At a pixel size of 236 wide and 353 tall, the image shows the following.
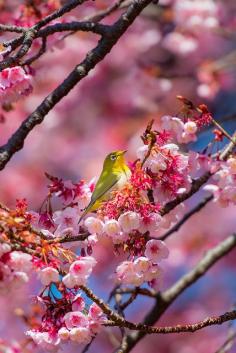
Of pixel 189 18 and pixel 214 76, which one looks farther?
pixel 189 18

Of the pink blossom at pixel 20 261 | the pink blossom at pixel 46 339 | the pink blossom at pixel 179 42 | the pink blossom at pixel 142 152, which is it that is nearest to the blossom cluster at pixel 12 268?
the pink blossom at pixel 20 261

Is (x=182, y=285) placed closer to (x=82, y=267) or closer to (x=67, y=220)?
(x=67, y=220)

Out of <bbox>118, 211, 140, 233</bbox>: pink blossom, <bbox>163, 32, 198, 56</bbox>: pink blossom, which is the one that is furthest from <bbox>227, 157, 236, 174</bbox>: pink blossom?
<bbox>163, 32, 198, 56</bbox>: pink blossom

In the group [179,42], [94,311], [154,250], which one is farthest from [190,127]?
[179,42]

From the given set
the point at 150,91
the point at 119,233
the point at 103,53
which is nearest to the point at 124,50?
the point at 150,91

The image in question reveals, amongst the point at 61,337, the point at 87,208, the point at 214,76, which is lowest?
the point at 61,337

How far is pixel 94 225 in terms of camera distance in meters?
2.95

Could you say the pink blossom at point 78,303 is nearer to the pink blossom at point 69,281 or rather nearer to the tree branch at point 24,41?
the pink blossom at point 69,281

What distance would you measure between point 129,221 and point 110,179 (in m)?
0.24

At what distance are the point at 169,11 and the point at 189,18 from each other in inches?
9.9

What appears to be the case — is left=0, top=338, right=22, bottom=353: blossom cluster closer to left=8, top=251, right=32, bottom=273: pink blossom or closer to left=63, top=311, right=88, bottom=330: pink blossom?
left=63, top=311, right=88, bottom=330: pink blossom

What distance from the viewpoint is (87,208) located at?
10.2 feet

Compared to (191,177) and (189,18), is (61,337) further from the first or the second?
(189,18)

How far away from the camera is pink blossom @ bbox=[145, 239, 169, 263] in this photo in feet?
9.85
